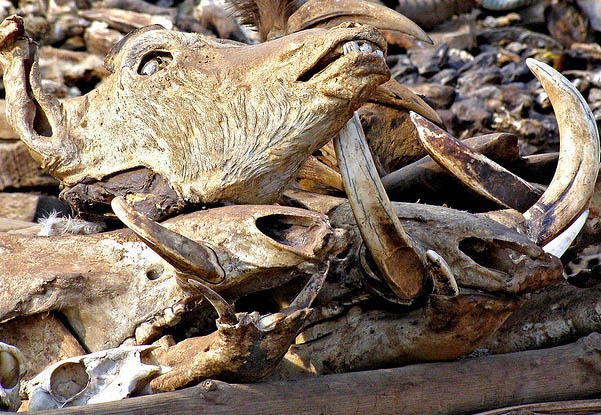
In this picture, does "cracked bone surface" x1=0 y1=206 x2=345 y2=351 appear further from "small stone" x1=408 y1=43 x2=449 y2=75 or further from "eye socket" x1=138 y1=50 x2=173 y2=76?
"small stone" x1=408 y1=43 x2=449 y2=75

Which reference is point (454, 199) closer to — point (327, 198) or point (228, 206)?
point (327, 198)

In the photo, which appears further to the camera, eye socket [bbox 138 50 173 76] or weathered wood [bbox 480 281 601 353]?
weathered wood [bbox 480 281 601 353]

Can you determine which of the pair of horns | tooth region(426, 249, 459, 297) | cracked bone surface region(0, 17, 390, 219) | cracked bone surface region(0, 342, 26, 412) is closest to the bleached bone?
tooth region(426, 249, 459, 297)

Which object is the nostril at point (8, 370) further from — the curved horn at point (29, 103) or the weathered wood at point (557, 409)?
the weathered wood at point (557, 409)

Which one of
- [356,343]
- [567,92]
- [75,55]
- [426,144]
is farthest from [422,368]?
[75,55]

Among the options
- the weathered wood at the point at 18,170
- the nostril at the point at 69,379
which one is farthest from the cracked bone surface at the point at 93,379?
the weathered wood at the point at 18,170

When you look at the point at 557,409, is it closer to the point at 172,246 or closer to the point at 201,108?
the point at 172,246
